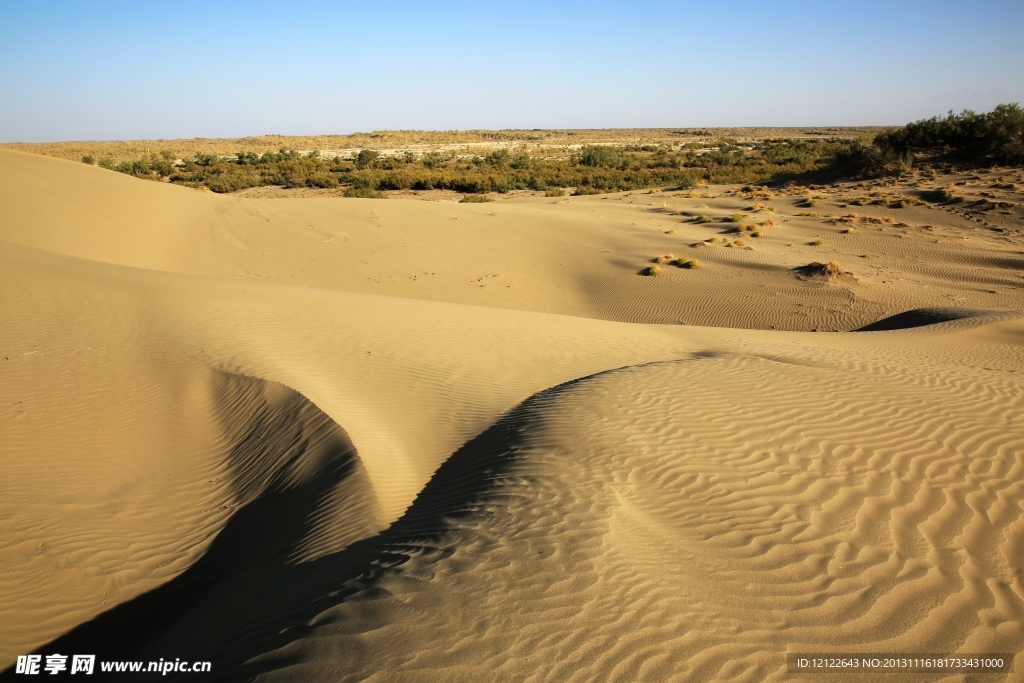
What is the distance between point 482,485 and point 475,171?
4277cm

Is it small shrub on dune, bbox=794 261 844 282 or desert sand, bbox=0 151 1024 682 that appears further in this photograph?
small shrub on dune, bbox=794 261 844 282

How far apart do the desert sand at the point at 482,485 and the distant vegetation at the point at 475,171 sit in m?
26.2

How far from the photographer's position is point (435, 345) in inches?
440

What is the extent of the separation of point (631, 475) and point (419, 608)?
8.98ft

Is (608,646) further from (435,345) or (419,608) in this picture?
(435,345)

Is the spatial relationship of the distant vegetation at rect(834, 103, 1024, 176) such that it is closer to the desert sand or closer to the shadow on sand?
the desert sand

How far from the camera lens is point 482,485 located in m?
6.09

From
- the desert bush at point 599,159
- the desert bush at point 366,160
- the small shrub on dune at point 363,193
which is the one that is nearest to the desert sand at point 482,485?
the small shrub on dune at point 363,193

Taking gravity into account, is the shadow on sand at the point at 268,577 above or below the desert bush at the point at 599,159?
below

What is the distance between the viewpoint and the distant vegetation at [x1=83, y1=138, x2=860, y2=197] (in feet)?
131

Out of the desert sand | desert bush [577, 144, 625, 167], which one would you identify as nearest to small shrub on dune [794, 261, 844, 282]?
the desert sand

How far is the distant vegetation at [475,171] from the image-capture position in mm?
39781

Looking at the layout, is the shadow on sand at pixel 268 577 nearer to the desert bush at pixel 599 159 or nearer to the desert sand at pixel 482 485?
the desert sand at pixel 482 485

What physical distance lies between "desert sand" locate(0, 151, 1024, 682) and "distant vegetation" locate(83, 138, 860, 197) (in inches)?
Result: 1033
